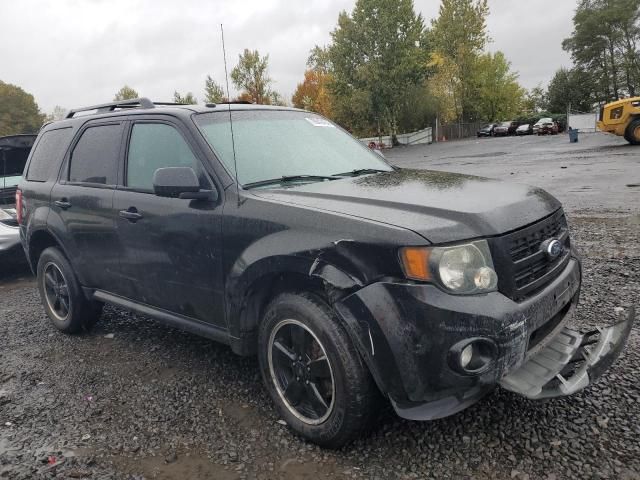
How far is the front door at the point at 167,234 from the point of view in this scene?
10.4ft

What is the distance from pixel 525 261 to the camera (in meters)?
2.57

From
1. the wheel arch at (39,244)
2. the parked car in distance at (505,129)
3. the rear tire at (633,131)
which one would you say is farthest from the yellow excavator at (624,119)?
the parked car in distance at (505,129)

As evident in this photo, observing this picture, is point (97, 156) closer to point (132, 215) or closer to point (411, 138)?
point (132, 215)

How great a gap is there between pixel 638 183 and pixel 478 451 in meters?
10.1

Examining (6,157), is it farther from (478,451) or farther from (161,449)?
(478,451)

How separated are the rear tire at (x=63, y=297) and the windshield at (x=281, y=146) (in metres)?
2.07

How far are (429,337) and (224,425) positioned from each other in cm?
146

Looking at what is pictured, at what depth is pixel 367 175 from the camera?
3.61 m

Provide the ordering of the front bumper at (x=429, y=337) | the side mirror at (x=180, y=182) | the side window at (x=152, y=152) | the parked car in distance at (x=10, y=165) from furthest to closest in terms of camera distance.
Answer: the parked car in distance at (x=10, y=165) < the side window at (x=152, y=152) < the side mirror at (x=180, y=182) < the front bumper at (x=429, y=337)

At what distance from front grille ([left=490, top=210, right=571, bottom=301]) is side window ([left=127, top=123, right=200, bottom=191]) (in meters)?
1.97

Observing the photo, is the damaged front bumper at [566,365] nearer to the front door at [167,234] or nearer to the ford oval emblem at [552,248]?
the ford oval emblem at [552,248]

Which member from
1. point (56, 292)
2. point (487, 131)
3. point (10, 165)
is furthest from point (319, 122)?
point (487, 131)

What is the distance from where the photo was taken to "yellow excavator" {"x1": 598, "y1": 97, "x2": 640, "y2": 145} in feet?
62.7

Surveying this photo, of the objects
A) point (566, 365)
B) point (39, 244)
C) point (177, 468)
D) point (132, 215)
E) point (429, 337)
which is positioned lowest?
point (177, 468)
